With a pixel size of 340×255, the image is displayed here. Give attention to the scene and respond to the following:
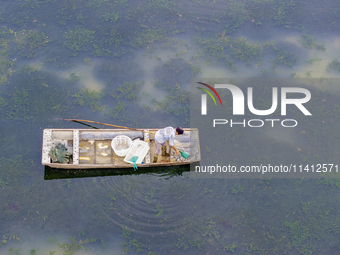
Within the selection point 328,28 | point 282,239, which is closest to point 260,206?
point 282,239

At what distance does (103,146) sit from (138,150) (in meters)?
1.06

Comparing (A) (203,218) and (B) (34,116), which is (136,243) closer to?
(A) (203,218)

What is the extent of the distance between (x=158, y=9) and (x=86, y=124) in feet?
17.9

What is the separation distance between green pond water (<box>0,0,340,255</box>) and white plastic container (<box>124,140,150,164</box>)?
0.70 meters

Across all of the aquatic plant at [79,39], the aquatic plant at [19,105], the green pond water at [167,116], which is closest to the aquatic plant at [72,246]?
the green pond water at [167,116]

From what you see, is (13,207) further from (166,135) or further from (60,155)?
(166,135)

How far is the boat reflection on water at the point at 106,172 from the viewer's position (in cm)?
894

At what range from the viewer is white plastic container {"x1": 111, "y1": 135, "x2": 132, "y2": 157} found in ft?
28.0

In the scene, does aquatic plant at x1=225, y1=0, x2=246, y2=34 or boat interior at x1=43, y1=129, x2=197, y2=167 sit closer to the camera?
boat interior at x1=43, y1=129, x2=197, y2=167

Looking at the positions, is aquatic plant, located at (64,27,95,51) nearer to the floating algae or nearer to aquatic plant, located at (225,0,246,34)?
the floating algae

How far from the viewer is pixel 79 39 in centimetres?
1116

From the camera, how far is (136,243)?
8.12 metres
